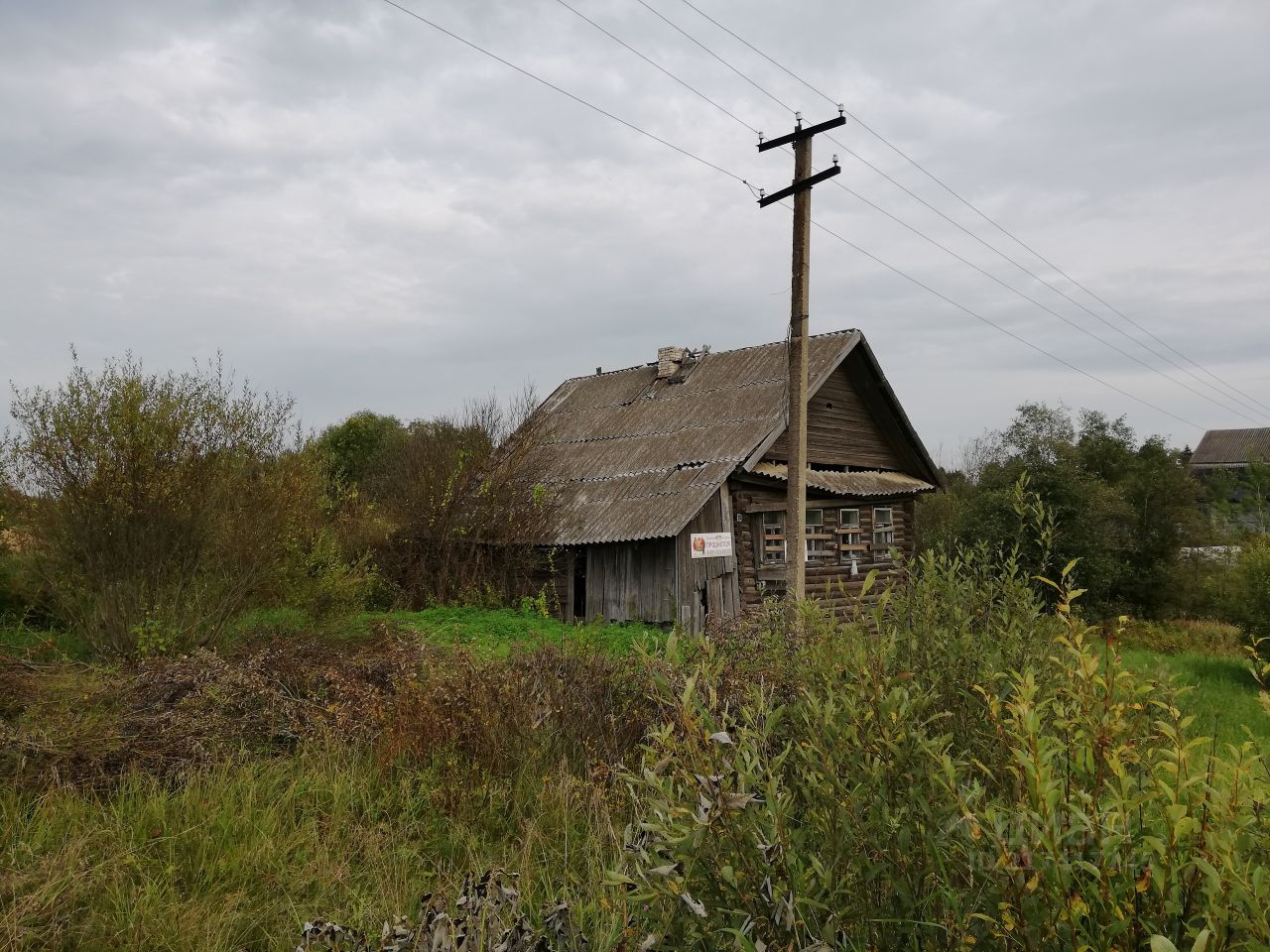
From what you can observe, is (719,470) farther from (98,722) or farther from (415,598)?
(98,722)

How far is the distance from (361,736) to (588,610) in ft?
43.2

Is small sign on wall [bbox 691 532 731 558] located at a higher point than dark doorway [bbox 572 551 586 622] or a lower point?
higher

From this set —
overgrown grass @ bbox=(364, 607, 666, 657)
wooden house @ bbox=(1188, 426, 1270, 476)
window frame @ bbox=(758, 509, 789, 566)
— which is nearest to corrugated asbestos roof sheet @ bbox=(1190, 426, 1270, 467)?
wooden house @ bbox=(1188, 426, 1270, 476)

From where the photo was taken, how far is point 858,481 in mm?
21203

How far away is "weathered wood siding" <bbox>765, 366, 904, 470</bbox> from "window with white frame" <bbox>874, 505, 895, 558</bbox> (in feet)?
3.54

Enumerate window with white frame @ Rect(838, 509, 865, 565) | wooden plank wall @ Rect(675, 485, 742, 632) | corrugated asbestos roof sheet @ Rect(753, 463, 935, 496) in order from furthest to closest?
window with white frame @ Rect(838, 509, 865, 565), corrugated asbestos roof sheet @ Rect(753, 463, 935, 496), wooden plank wall @ Rect(675, 485, 742, 632)

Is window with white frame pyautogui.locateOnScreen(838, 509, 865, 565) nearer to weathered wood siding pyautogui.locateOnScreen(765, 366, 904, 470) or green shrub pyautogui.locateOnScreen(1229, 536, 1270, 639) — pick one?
weathered wood siding pyautogui.locateOnScreen(765, 366, 904, 470)

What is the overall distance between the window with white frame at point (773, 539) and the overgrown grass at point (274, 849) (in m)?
13.8

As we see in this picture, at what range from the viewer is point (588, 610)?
1956 centimetres

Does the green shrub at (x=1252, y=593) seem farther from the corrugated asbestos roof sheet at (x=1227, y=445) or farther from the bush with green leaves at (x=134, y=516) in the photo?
the corrugated asbestos roof sheet at (x=1227, y=445)

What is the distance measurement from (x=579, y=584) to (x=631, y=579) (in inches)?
81.4

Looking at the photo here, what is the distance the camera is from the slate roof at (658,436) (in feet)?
58.8

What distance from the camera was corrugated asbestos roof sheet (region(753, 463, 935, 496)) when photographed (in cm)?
1891

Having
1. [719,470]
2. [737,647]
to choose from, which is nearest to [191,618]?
[737,647]
